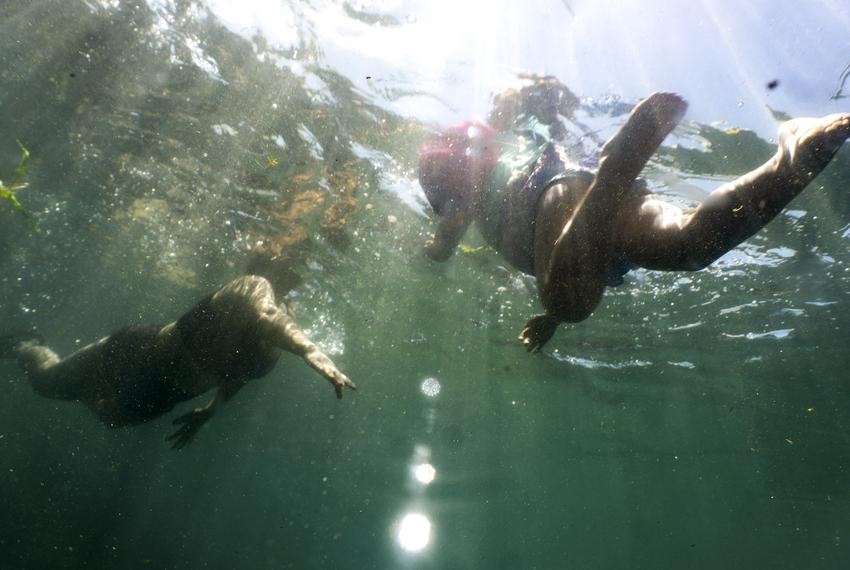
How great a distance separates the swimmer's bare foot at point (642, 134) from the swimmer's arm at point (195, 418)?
25.9ft

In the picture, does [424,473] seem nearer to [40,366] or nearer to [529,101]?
[40,366]

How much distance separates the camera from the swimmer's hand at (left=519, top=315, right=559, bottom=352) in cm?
453

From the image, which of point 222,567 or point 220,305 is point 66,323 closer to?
point 222,567

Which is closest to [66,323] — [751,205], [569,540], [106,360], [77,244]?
[77,244]

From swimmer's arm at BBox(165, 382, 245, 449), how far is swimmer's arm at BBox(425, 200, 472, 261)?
5.26 m

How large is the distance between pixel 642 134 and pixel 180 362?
320 inches

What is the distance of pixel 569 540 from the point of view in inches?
3632

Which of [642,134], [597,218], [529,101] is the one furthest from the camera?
[529,101]

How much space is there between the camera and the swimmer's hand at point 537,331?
4527mm

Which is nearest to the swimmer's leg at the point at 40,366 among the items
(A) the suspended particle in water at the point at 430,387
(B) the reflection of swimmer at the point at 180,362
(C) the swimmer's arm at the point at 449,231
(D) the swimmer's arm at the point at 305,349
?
(B) the reflection of swimmer at the point at 180,362

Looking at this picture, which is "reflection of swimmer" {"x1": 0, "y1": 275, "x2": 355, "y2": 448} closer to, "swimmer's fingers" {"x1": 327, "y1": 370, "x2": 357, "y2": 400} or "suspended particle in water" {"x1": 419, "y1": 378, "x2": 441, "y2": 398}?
"swimmer's fingers" {"x1": 327, "y1": 370, "x2": 357, "y2": 400}

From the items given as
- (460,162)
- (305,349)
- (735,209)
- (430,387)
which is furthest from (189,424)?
(430,387)

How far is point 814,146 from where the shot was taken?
2225 millimetres

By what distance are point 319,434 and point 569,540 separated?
7173 cm
